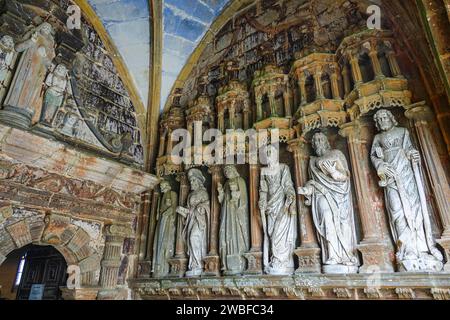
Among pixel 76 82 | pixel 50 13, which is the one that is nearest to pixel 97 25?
pixel 50 13

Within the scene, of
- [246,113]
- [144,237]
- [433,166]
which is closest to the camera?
[433,166]

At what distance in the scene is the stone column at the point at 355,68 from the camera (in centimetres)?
418

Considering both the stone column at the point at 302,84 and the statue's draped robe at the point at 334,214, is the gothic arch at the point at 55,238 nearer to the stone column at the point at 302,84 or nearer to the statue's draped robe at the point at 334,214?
the statue's draped robe at the point at 334,214

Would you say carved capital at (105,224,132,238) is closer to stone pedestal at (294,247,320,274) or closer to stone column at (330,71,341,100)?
stone pedestal at (294,247,320,274)

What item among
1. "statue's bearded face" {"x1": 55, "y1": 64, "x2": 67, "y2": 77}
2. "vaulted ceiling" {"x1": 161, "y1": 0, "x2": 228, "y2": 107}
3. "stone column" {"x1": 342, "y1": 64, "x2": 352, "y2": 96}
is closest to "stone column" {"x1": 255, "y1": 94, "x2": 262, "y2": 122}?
"stone column" {"x1": 342, "y1": 64, "x2": 352, "y2": 96}

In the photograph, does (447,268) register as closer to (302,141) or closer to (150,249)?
(302,141)

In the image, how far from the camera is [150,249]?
5637mm

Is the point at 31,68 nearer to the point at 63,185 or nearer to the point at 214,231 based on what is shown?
the point at 63,185

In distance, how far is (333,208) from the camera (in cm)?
385

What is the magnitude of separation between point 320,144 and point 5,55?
15.7ft

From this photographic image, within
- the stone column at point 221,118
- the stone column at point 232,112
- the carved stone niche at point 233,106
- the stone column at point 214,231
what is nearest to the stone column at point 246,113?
the carved stone niche at point 233,106

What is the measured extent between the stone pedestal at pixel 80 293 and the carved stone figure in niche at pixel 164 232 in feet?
3.25

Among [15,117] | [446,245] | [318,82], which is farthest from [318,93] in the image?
[15,117]
